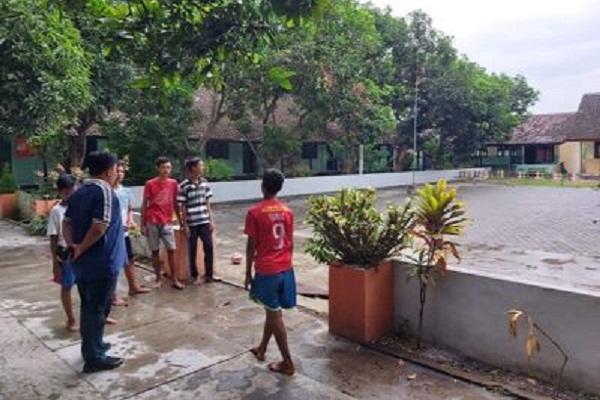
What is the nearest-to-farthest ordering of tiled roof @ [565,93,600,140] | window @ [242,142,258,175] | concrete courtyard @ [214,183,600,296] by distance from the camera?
concrete courtyard @ [214,183,600,296]
window @ [242,142,258,175]
tiled roof @ [565,93,600,140]

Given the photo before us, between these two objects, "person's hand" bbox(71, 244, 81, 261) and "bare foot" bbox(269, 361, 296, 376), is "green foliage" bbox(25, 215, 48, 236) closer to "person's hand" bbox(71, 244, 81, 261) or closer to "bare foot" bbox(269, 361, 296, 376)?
"person's hand" bbox(71, 244, 81, 261)

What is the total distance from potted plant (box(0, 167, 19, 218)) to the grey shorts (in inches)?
382

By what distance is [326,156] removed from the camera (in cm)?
2941

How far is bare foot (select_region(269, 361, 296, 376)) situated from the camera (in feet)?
13.8

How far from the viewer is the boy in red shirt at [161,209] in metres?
6.59

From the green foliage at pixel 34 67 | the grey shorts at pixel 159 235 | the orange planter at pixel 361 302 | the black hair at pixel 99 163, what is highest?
the green foliage at pixel 34 67

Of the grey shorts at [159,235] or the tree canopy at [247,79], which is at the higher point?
the tree canopy at [247,79]

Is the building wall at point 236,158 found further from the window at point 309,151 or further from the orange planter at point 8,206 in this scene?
the orange planter at point 8,206

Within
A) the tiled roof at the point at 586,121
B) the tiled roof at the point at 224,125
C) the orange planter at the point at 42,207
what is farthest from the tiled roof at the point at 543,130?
the orange planter at the point at 42,207

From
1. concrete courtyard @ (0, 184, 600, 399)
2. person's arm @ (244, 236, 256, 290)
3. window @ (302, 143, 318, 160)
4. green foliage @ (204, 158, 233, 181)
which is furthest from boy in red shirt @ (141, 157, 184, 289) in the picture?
window @ (302, 143, 318, 160)

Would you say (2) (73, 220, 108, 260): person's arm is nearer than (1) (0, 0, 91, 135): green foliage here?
Yes

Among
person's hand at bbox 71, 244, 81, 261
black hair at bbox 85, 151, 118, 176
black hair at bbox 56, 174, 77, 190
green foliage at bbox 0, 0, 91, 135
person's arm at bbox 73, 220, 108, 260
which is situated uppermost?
green foliage at bbox 0, 0, 91, 135

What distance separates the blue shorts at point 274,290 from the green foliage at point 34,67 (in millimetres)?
5299

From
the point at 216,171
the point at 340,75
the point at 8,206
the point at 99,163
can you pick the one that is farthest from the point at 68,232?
the point at 216,171
